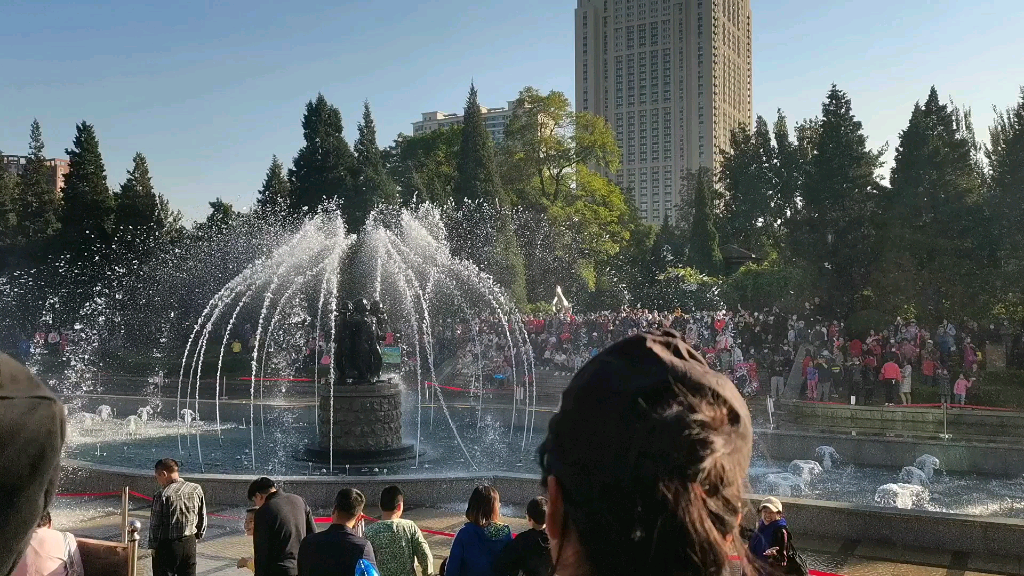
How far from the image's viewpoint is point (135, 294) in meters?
39.4

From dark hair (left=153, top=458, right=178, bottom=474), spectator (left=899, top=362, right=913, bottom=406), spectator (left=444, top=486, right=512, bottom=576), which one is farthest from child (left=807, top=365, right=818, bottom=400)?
spectator (left=444, top=486, right=512, bottom=576)

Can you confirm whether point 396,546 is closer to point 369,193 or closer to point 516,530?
point 516,530

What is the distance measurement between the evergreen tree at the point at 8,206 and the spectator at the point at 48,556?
51307mm

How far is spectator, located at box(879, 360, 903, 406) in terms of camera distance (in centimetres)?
2091

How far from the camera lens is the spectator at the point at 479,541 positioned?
183 inches

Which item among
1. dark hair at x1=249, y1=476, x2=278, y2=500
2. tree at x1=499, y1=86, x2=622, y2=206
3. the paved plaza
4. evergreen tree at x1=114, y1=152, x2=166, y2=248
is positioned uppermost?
tree at x1=499, y1=86, x2=622, y2=206

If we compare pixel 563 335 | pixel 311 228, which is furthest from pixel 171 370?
pixel 563 335

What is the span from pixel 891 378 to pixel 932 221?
8008 mm

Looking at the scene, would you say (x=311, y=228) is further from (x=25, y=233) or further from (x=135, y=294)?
(x=25, y=233)

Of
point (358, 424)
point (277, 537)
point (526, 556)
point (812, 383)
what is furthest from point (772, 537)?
point (812, 383)

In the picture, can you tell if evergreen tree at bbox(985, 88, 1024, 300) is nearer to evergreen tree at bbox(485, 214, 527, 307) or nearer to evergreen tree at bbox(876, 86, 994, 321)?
evergreen tree at bbox(876, 86, 994, 321)

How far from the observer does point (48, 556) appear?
196 inches

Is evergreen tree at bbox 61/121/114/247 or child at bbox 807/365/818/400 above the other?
evergreen tree at bbox 61/121/114/247

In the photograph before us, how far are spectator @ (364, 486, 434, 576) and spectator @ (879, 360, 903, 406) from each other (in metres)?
18.5
